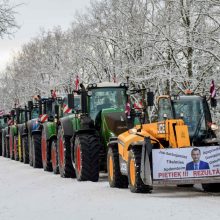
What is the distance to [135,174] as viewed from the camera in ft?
42.3

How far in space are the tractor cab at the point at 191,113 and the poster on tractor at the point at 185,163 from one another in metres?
0.99

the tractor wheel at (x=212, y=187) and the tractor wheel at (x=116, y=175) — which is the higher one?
the tractor wheel at (x=116, y=175)

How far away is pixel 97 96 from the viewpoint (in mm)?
18344

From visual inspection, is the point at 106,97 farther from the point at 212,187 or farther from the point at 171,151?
the point at 171,151

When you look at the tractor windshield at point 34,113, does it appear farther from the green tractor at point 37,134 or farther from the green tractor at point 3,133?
the green tractor at point 3,133

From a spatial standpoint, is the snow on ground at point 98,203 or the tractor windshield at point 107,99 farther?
the tractor windshield at point 107,99

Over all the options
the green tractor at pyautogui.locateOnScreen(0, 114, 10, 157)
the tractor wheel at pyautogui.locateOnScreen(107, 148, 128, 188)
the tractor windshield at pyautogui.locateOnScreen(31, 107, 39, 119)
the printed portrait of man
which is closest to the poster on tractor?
the printed portrait of man

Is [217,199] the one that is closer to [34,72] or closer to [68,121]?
[68,121]

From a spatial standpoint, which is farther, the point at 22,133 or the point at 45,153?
the point at 22,133

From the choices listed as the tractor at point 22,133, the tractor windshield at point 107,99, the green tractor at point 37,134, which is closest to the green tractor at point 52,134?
the green tractor at point 37,134

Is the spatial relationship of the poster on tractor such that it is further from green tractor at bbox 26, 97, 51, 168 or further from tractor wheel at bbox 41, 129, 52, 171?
green tractor at bbox 26, 97, 51, 168

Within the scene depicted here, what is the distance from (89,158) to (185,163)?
416cm

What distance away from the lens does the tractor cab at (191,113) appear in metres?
13.8

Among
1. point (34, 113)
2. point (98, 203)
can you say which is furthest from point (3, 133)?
point (98, 203)
